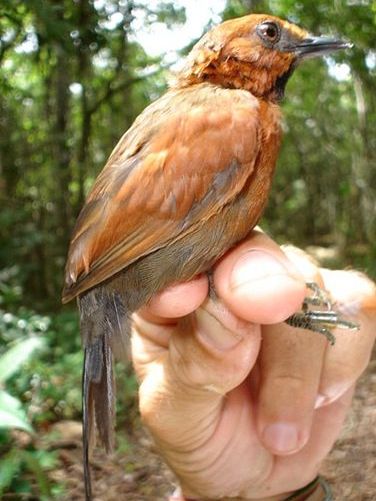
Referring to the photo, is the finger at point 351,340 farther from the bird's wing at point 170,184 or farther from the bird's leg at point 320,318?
the bird's wing at point 170,184

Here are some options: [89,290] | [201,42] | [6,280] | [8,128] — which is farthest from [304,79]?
[89,290]

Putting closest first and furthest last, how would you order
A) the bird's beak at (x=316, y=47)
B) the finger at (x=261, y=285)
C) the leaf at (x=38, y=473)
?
the finger at (x=261, y=285) < the bird's beak at (x=316, y=47) < the leaf at (x=38, y=473)

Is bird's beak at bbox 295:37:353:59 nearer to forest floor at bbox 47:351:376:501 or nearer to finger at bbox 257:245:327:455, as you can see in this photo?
finger at bbox 257:245:327:455

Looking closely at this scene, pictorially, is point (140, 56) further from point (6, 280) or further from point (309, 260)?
point (309, 260)

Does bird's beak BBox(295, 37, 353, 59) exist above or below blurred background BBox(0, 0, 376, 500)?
above

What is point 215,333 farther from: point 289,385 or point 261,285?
point 289,385

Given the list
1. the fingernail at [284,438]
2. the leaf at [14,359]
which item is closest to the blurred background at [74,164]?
the leaf at [14,359]

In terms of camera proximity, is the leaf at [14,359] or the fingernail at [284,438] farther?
the leaf at [14,359]

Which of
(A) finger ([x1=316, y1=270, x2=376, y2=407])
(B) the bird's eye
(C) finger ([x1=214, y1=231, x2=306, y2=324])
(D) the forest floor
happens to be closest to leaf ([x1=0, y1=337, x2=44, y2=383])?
(D) the forest floor
